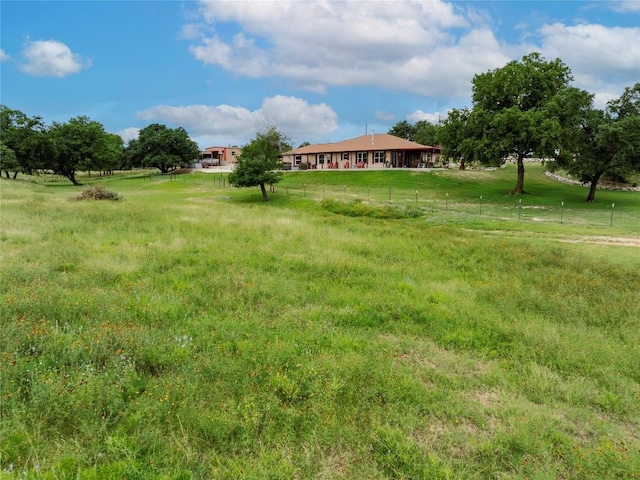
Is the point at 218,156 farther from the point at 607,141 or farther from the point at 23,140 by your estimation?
the point at 607,141

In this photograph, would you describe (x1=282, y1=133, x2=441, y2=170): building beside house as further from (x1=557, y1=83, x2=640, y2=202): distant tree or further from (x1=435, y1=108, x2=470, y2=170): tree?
(x1=557, y1=83, x2=640, y2=202): distant tree

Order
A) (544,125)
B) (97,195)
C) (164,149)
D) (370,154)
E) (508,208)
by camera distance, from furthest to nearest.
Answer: (164,149) < (370,154) < (544,125) < (508,208) < (97,195)

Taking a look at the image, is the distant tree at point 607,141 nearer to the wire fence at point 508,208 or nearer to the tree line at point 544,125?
the tree line at point 544,125

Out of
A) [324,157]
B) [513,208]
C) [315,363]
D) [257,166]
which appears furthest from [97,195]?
[324,157]

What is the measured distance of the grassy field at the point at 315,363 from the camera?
14.3 feet

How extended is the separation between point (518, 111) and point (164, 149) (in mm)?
60473

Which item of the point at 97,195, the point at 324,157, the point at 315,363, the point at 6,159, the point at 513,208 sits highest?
the point at 324,157

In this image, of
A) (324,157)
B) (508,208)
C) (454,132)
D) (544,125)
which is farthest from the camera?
(324,157)

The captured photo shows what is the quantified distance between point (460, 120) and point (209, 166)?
64.3 meters

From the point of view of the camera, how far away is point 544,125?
3266cm

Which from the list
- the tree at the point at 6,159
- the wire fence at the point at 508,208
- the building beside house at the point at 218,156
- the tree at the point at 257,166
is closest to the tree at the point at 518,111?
the wire fence at the point at 508,208

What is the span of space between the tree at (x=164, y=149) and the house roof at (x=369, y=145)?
21.8m

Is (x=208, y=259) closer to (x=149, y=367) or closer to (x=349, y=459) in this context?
(x=149, y=367)

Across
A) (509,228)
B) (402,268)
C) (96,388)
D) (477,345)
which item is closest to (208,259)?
(402,268)
